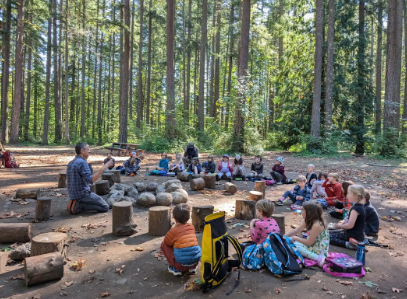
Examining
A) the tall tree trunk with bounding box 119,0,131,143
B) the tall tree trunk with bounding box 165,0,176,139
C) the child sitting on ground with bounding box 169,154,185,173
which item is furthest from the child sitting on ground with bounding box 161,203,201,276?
the tall tree trunk with bounding box 119,0,131,143

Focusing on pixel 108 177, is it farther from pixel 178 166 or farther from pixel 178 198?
pixel 178 166

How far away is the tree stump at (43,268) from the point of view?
3443 mm

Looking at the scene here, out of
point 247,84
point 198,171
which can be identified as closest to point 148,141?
point 247,84

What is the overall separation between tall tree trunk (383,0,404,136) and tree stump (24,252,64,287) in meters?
19.1

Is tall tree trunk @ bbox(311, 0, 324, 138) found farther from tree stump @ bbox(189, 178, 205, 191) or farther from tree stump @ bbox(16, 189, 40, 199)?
tree stump @ bbox(16, 189, 40, 199)

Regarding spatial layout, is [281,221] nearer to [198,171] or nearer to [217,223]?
[217,223]

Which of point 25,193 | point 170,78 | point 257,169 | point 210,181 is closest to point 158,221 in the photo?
point 210,181

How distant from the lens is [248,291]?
3.42 meters

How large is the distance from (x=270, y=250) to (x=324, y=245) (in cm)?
91

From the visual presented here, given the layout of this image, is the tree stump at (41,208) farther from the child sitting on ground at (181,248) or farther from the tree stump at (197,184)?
the tree stump at (197,184)

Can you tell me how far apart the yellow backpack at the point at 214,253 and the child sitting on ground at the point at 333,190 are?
454 centimetres

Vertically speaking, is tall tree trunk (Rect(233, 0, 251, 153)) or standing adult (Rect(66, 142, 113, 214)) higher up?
tall tree trunk (Rect(233, 0, 251, 153))

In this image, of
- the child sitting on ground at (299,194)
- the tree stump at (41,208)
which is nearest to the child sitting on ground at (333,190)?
the child sitting on ground at (299,194)

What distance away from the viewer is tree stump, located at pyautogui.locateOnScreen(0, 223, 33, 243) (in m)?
4.59
